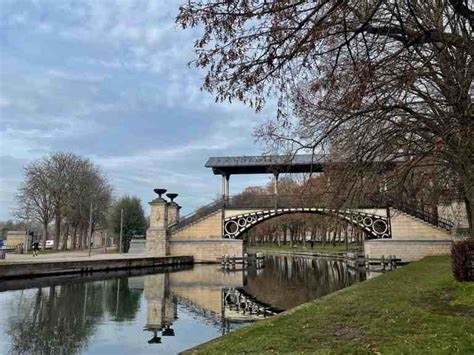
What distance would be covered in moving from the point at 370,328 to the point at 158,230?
99.0 ft

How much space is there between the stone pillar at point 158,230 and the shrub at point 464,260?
26.6 meters

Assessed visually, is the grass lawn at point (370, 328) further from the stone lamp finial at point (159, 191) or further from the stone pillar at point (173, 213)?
the stone pillar at point (173, 213)

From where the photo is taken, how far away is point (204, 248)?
117 feet

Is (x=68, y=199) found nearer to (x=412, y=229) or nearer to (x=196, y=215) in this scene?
(x=196, y=215)

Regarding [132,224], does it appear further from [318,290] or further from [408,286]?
[408,286]

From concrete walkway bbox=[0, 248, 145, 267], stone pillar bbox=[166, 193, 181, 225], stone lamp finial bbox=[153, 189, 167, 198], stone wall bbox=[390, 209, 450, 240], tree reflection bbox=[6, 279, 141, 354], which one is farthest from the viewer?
stone pillar bbox=[166, 193, 181, 225]

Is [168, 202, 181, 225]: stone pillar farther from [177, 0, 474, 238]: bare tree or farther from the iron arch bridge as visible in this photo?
[177, 0, 474, 238]: bare tree

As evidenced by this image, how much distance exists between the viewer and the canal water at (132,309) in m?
8.88

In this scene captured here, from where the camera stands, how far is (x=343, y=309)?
8.45 meters

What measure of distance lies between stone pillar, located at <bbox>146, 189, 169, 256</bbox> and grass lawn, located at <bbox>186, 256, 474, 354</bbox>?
2665cm

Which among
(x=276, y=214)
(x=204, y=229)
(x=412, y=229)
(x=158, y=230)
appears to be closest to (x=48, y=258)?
(x=158, y=230)

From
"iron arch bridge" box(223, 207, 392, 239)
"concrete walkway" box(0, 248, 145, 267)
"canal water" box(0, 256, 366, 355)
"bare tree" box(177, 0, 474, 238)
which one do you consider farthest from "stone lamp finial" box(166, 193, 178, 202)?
"bare tree" box(177, 0, 474, 238)

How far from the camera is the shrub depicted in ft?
35.3

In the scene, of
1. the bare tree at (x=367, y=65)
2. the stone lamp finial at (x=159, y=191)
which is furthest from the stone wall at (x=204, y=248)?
the bare tree at (x=367, y=65)
